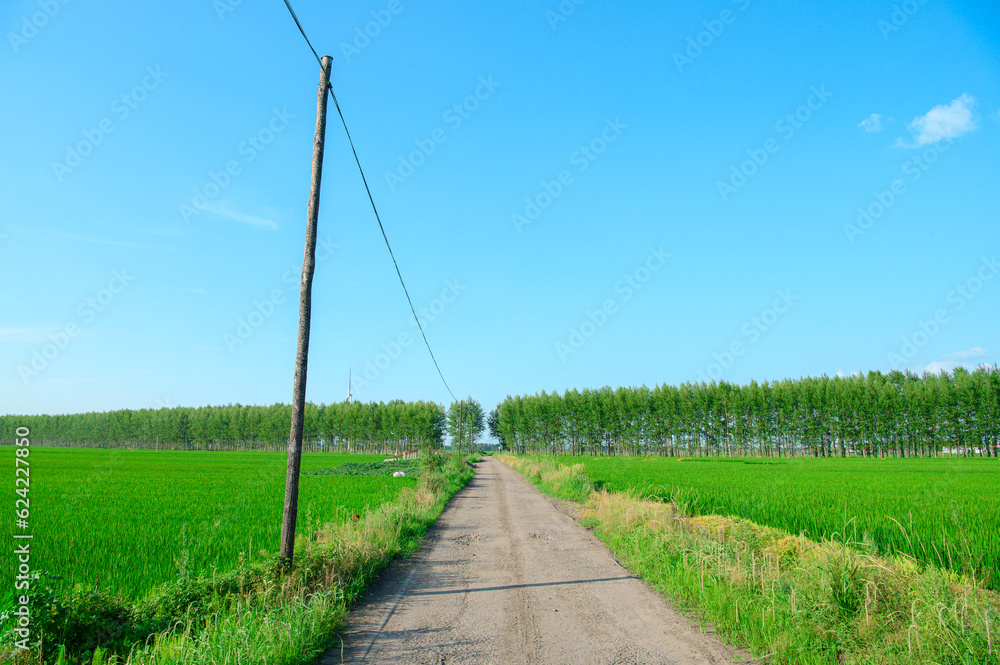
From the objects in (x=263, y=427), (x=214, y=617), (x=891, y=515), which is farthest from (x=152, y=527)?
(x=263, y=427)

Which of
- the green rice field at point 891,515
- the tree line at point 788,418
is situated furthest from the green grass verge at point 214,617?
the tree line at point 788,418

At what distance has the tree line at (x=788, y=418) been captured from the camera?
76.3 m

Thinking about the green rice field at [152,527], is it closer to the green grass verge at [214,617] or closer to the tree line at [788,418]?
the green grass verge at [214,617]

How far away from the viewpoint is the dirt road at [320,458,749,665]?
208 inches

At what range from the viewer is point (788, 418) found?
86688 mm

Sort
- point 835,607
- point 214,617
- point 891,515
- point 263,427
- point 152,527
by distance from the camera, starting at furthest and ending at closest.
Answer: point 263,427 < point 891,515 < point 152,527 < point 214,617 < point 835,607

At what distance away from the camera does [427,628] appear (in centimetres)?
606

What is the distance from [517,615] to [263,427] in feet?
395

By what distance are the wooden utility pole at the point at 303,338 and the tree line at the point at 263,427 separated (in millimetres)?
94311

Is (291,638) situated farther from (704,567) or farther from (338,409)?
(338,409)

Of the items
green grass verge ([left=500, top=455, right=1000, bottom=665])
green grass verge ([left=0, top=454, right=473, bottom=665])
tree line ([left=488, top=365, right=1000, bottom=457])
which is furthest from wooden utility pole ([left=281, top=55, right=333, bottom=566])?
tree line ([left=488, top=365, right=1000, bottom=457])

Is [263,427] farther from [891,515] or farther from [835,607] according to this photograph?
[835,607]

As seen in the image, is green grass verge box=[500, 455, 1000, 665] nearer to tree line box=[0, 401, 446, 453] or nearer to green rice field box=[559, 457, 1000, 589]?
green rice field box=[559, 457, 1000, 589]

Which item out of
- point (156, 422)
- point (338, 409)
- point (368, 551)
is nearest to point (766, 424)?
point (338, 409)
